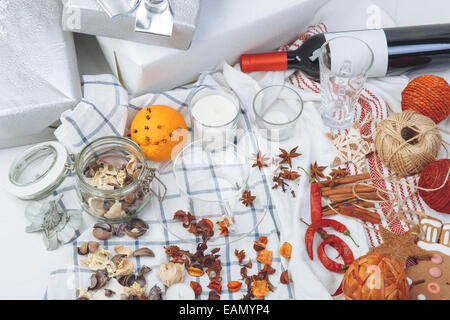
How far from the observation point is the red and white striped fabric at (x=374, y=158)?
32.1 inches

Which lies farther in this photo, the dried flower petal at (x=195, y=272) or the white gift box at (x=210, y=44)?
the white gift box at (x=210, y=44)

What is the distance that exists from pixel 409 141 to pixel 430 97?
111 mm

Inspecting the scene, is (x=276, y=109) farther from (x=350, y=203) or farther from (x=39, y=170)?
(x=39, y=170)

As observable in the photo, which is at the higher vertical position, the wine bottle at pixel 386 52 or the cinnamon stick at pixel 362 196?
the wine bottle at pixel 386 52

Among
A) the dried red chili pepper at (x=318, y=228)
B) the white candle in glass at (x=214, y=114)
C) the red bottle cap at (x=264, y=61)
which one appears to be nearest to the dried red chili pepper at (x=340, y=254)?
the dried red chili pepper at (x=318, y=228)

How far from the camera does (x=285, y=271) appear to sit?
0.78 meters

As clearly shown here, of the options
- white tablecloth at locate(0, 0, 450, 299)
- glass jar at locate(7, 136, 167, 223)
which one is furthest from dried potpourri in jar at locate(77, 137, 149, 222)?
white tablecloth at locate(0, 0, 450, 299)

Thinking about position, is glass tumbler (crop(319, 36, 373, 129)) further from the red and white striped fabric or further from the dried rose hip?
the dried rose hip

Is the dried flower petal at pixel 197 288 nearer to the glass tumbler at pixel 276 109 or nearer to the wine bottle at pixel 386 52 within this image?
the glass tumbler at pixel 276 109

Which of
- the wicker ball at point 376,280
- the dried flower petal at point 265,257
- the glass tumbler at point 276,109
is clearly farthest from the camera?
the glass tumbler at point 276,109

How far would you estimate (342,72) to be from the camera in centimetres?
90

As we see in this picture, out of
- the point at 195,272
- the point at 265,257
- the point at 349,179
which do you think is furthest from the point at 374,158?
the point at 195,272

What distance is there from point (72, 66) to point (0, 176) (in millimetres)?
246

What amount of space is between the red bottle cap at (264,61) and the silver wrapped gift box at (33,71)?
335 millimetres
